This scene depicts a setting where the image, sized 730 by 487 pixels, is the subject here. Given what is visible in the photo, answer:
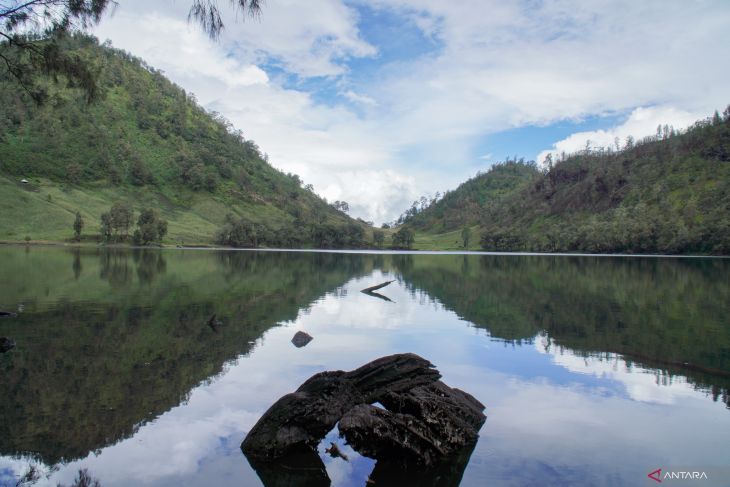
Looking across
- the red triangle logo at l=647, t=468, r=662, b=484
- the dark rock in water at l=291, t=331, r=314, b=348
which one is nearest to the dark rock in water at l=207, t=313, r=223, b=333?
the dark rock in water at l=291, t=331, r=314, b=348

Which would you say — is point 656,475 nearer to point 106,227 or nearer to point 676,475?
point 676,475

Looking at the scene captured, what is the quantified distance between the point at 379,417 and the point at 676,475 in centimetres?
719

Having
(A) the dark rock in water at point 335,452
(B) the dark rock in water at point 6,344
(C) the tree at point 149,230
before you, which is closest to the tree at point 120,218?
Answer: (C) the tree at point 149,230

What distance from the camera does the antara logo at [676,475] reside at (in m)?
12.7

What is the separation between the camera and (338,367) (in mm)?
22438

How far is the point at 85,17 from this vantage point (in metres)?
17.5

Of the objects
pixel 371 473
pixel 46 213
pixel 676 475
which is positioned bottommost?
pixel 371 473

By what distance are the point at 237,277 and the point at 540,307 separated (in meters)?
34.5

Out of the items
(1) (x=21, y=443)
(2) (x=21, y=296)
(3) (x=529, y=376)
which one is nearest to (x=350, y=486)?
(1) (x=21, y=443)

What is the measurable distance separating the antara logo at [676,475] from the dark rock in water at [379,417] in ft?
14.3

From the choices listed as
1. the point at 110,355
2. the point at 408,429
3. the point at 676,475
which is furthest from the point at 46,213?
the point at 676,475

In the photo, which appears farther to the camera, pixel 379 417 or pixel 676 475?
pixel 379 417

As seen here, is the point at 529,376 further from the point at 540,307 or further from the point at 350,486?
the point at 540,307

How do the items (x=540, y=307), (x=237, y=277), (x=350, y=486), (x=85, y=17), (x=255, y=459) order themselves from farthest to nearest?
(x=237, y=277), (x=540, y=307), (x=85, y=17), (x=255, y=459), (x=350, y=486)
